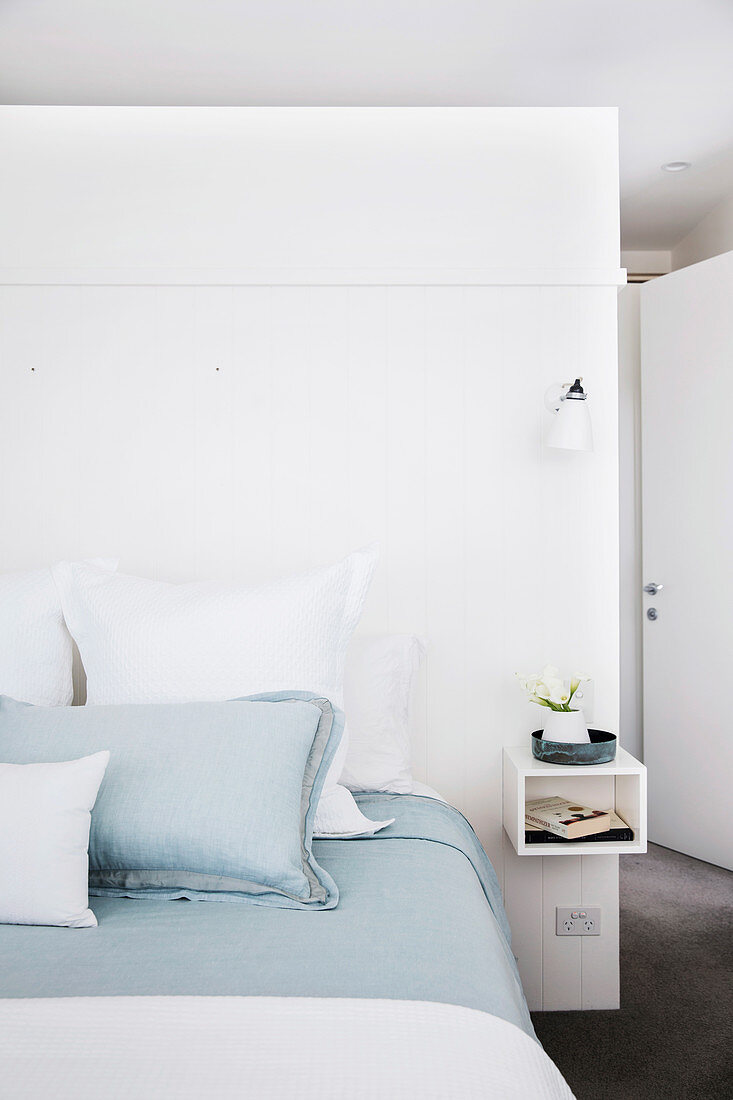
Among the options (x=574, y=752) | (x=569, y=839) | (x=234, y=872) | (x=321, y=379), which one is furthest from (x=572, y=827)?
(x=321, y=379)

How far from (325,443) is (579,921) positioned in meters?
1.48

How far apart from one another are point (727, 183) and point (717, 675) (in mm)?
1972

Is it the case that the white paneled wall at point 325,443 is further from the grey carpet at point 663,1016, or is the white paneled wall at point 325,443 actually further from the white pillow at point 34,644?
the grey carpet at point 663,1016

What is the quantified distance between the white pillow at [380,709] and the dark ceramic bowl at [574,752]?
34 cm

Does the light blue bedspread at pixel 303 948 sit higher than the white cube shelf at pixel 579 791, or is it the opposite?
the light blue bedspread at pixel 303 948

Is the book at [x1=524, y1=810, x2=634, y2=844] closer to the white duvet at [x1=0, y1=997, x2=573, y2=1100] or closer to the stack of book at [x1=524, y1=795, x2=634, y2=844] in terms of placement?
the stack of book at [x1=524, y1=795, x2=634, y2=844]

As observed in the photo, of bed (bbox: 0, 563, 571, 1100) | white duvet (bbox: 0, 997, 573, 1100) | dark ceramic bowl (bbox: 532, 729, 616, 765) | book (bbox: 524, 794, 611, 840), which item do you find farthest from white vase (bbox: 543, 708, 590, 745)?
white duvet (bbox: 0, 997, 573, 1100)

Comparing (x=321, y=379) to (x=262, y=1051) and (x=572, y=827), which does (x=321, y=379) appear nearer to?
(x=572, y=827)

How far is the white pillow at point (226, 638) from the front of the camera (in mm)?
1685

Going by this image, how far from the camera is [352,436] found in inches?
89.0

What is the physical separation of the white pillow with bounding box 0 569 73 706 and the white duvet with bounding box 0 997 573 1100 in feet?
3.25

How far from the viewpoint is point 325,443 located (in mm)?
2262

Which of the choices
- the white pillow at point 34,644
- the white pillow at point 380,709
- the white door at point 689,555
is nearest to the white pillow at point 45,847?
the white pillow at point 34,644

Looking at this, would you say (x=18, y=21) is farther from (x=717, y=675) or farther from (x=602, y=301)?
(x=717, y=675)
